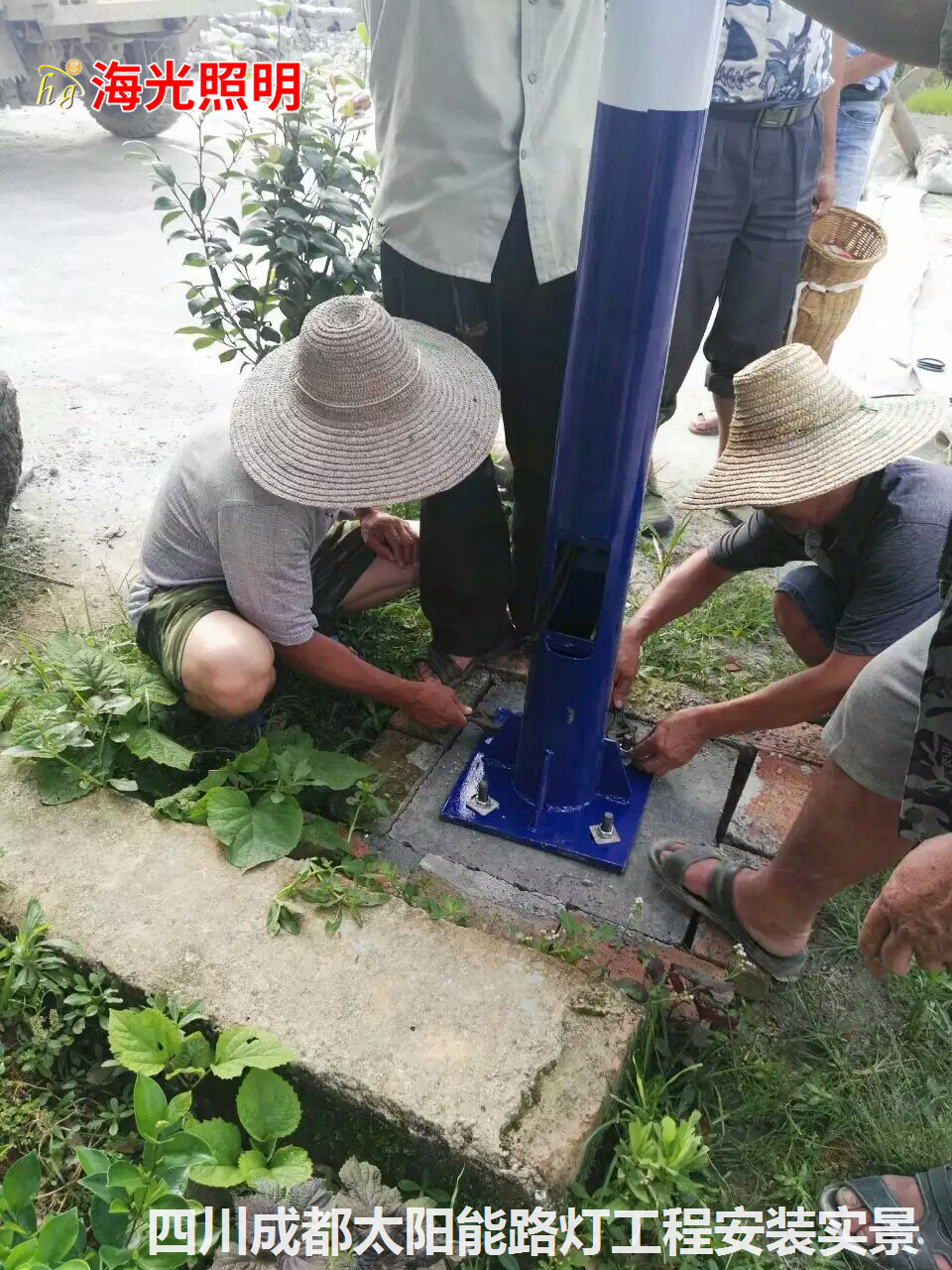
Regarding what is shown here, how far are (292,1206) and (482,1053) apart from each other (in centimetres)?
36

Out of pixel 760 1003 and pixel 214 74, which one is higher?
pixel 214 74

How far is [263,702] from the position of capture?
8.33 ft

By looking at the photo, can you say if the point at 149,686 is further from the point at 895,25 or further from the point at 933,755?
the point at 895,25

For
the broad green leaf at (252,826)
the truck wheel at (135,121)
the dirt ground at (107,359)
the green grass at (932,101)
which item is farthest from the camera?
the green grass at (932,101)

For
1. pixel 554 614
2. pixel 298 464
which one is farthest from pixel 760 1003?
pixel 298 464

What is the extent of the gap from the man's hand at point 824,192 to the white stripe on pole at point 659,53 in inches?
75.9

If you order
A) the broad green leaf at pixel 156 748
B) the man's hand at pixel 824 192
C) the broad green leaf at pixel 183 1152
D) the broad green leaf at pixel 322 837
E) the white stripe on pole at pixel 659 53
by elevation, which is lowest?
the broad green leaf at pixel 322 837

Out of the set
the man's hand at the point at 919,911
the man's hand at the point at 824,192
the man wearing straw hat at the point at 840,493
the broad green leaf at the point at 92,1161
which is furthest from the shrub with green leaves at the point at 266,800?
the man's hand at the point at 824,192

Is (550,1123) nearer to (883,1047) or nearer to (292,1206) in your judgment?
(292,1206)

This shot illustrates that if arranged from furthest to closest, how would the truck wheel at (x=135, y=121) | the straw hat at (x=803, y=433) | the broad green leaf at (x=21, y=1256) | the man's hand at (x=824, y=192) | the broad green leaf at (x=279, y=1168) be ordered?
1. the truck wheel at (x=135, y=121)
2. the man's hand at (x=824, y=192)
3. the straw hat at (x=803, y=433)
4. the broad green leaf at (x=279, y=1168)
5. the broad green leaf at (x=21, y=1256)

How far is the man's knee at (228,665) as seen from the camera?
2.12 m

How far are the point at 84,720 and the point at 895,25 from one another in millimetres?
1922

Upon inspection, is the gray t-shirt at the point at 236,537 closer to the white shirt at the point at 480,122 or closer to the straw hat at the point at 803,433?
the white shirt at the point at 480,122

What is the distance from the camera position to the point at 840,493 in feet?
6.23
